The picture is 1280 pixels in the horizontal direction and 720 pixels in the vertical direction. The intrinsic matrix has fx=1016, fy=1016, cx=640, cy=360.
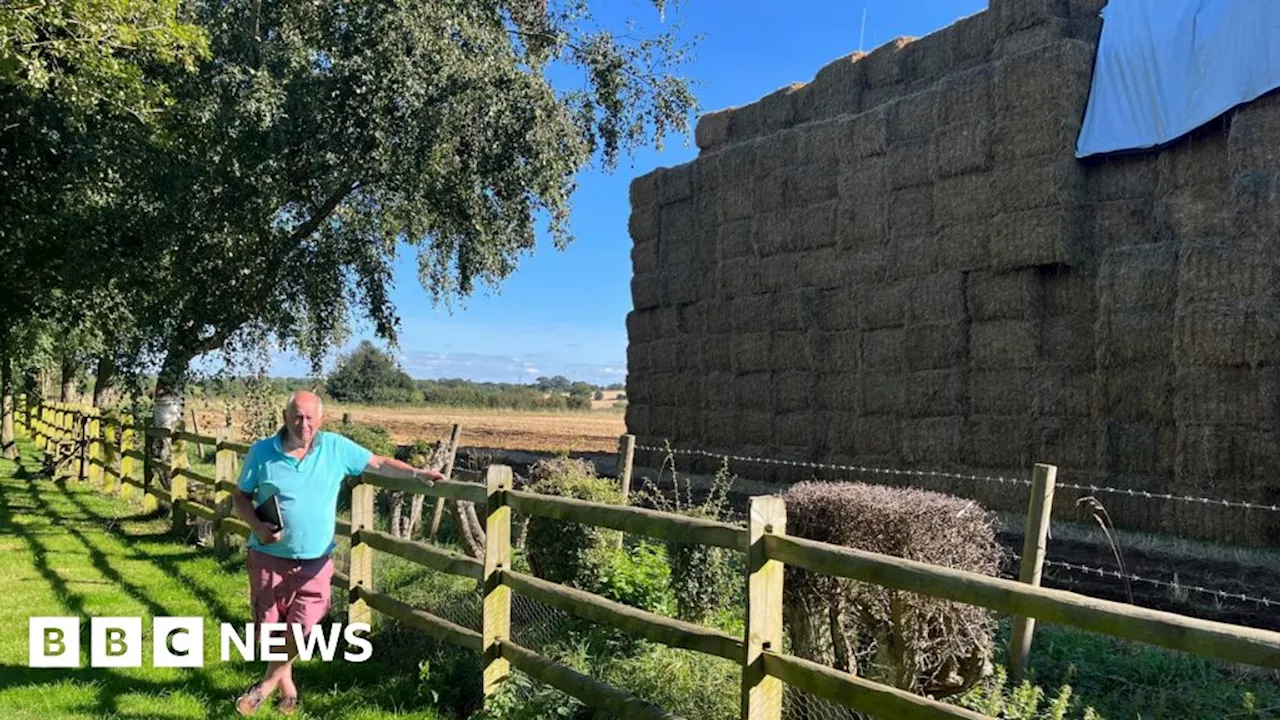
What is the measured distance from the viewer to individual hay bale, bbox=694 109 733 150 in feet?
60.4

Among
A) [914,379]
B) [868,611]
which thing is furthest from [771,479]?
[868,611]

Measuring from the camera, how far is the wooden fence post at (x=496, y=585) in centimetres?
518

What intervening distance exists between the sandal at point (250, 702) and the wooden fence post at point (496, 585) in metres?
1.13

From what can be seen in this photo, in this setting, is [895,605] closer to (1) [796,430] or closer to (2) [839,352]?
(2) [839,352]

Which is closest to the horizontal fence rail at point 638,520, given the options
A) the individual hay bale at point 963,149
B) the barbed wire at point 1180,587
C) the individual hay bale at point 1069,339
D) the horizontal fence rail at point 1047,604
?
the horizontal fence rail at point 1047,604

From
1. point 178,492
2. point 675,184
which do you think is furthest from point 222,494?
point 675,184

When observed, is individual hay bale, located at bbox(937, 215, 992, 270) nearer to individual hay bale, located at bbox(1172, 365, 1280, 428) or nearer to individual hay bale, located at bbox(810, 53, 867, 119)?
individual hay bale, located at bbox(1172, 365, 1280, 428)

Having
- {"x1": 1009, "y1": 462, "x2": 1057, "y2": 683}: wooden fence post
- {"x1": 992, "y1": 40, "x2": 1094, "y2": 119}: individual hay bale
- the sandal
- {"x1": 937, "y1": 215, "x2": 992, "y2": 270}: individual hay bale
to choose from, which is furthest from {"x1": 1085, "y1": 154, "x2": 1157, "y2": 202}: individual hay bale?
the sandal

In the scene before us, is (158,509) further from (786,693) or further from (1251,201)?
(1251,201)

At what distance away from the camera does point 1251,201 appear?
10094 millimetres

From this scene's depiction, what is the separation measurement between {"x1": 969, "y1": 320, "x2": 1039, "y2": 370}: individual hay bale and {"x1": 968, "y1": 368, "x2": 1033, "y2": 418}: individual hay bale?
0.32 ft

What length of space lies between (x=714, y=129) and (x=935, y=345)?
702 centimetres

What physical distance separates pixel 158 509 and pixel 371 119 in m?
6.04

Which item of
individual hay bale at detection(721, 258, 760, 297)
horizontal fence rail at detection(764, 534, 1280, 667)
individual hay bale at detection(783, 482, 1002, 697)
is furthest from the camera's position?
individual hay bale at detection(721, 258, 760, 297)
